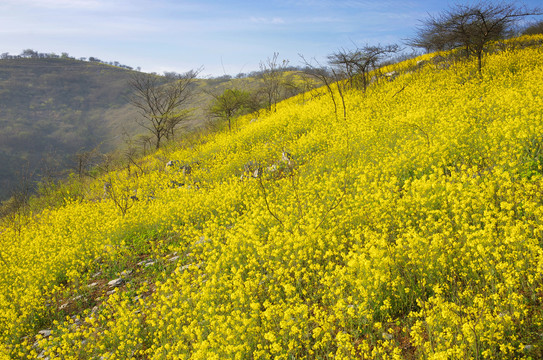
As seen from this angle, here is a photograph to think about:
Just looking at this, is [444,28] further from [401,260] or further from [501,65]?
[401,260]

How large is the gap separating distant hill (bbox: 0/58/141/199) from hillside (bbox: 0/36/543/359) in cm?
5339

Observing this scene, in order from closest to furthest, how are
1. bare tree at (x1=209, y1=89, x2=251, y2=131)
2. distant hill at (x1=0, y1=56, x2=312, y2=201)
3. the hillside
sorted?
the hillside, bare tree at (x1=209, y1=89, x2=251, y2=131), distant hill at (x1=0, y1=56, x2=312, y2=201)

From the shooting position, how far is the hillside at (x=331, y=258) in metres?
3.35

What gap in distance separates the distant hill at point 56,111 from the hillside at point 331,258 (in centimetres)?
5339

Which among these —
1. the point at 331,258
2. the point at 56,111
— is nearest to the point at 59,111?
the point at 56,111

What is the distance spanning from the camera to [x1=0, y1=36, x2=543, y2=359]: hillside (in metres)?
3.35

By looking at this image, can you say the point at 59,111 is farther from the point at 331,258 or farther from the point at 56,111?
the point at 331,258

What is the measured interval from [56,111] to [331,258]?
94773 millimetres

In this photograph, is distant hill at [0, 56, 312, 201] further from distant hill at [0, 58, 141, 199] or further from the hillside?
the hillside

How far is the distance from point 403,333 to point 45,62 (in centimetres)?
13081

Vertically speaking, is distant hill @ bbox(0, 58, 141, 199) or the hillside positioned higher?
distant hill @ bbox(0, 58, 141, 199)

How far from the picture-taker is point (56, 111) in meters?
78.3

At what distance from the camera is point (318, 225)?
550 centimetres

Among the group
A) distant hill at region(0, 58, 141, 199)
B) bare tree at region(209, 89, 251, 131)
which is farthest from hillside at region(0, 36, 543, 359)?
distant hill at region(0, 58, 141, 199)
